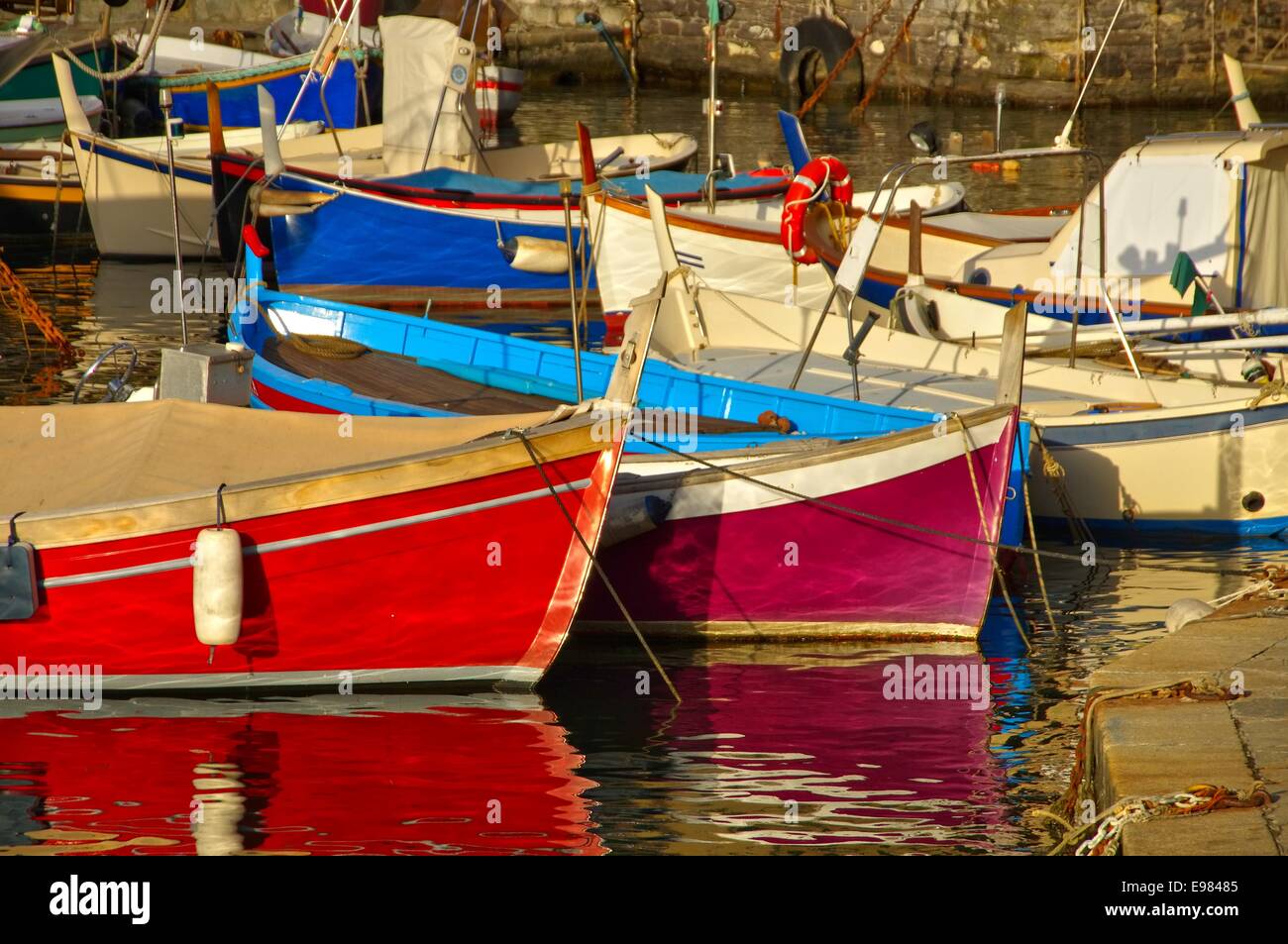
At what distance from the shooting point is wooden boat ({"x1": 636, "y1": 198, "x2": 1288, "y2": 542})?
11.8 metres

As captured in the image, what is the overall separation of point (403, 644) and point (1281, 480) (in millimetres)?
6211

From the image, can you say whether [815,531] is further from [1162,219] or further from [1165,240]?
[1162,219]

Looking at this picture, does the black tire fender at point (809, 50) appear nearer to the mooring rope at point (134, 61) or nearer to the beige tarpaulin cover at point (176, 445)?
the mooring rope at point (134, 61)

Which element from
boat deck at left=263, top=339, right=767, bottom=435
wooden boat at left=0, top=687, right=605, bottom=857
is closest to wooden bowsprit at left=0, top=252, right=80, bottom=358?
boat deck at left=263, top=339, right=767, bottom=435

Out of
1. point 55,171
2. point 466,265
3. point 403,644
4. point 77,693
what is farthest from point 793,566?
point 55,171

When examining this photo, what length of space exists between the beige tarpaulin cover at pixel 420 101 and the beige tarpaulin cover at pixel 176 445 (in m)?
10.4

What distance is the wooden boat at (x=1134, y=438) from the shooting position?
11781mm

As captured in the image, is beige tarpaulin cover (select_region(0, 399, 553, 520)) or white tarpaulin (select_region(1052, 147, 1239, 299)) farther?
white tarpaulin (select_region(1052, 147, 1239, 299))

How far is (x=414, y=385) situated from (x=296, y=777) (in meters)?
4.77

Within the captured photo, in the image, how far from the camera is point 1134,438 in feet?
39.0

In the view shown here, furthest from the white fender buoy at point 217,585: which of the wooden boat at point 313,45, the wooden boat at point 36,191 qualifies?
the wooden boat at point 313,45

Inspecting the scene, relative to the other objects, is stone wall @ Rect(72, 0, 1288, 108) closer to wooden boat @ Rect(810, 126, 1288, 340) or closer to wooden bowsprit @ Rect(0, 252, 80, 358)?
wooden boat @ Rect(810, 126, 1288, 340)

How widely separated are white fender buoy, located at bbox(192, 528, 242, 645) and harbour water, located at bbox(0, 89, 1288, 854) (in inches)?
20.7

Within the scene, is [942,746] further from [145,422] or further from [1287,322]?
[1287,322]
